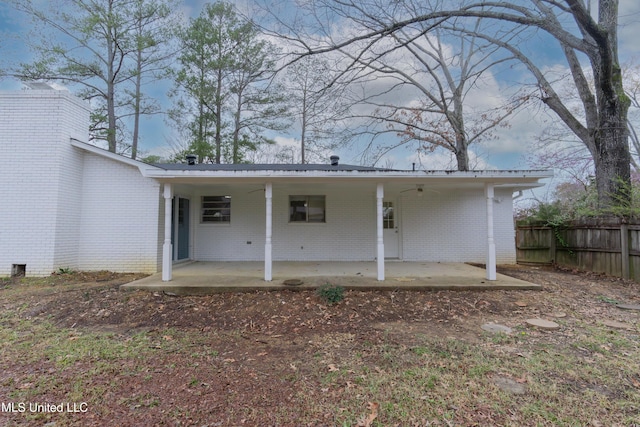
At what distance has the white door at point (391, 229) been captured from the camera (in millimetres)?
9352

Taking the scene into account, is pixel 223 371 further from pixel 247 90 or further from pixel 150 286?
pixel 247 90

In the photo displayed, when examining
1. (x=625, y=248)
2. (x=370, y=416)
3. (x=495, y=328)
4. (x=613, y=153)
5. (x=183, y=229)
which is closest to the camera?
(x=370, y=416)

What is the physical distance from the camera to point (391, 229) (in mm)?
9422

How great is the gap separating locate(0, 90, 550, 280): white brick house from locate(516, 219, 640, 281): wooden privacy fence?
1226mm

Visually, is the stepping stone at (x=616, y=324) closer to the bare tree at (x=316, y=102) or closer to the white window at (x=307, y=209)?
the white window at (x=307, y=209)

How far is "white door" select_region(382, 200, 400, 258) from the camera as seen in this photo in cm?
935

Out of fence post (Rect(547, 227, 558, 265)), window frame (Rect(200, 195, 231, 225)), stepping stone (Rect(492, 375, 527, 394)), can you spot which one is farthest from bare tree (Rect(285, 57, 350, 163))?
fence post (Rect(547, 227, 558, 265))

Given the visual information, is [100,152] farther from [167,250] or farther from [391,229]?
[391,229]

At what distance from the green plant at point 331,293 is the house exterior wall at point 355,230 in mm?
3747

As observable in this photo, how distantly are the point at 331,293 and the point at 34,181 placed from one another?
302 inches

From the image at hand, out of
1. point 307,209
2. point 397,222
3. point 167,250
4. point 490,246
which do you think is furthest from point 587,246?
point 167,250

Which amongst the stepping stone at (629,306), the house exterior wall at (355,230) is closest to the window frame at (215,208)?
the house exterior wall at (355,230)

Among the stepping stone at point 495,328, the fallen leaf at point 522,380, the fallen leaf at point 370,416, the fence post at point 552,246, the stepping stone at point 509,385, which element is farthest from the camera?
the fence post at point 552,246

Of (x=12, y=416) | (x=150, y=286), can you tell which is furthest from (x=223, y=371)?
(x=150, y=286)
